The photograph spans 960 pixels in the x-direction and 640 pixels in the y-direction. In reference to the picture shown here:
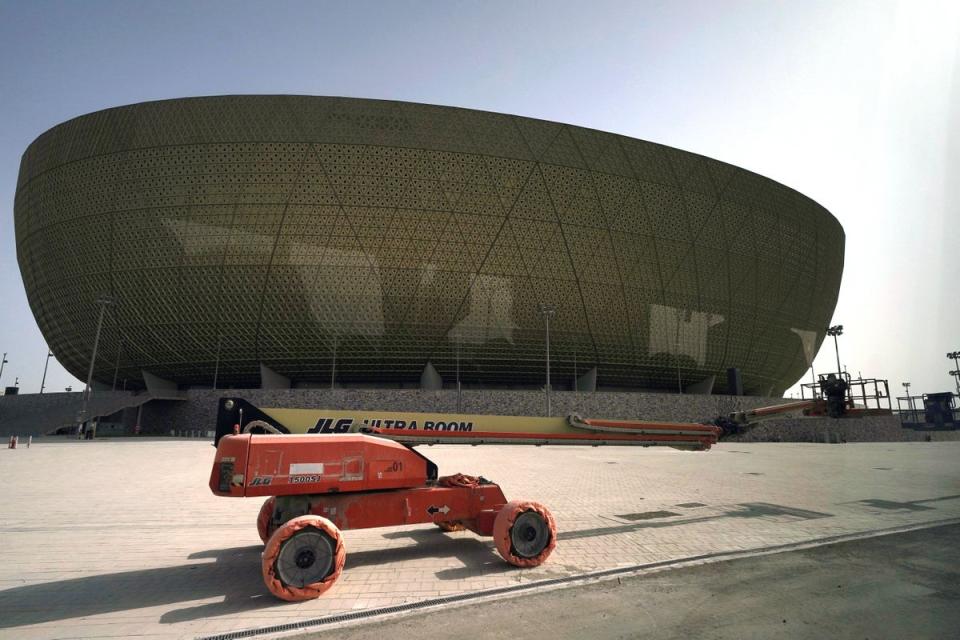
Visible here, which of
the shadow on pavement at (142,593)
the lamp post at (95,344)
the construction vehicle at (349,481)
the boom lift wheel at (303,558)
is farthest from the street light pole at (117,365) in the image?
the boom lift wheel at (303,558)

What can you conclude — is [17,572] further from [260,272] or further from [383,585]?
[260,272]

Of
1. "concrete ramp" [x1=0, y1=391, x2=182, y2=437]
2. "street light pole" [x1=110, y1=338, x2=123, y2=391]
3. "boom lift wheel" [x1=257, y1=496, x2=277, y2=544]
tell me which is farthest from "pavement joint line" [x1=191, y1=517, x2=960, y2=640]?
"street light pole" [x1=110, y1=338, x2=123, y2=391]

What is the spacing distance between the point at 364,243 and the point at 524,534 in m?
30.7

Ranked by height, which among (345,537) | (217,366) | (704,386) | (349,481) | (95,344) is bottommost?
(345,537)

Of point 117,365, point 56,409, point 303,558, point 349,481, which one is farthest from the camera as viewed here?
point 117,365

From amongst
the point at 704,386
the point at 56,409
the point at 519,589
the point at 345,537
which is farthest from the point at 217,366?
the point at 704,386

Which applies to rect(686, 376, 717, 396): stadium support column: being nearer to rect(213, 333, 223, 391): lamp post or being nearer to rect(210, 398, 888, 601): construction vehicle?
rect(210, 398, 888, 601): construction vehicle

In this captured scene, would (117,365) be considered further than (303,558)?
Yes

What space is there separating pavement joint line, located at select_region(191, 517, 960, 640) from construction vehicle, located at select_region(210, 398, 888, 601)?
644 mm

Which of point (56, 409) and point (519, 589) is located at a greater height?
point (56, 409)

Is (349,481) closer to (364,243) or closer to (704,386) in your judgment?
(364,243)

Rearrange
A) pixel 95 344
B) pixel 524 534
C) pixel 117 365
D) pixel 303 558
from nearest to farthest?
1. pixel 303 558
2. pixel 524 534
3. pixel 95 344
4. pixel 117 365

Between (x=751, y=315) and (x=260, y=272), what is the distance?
4302cm

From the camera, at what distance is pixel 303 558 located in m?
4.80
